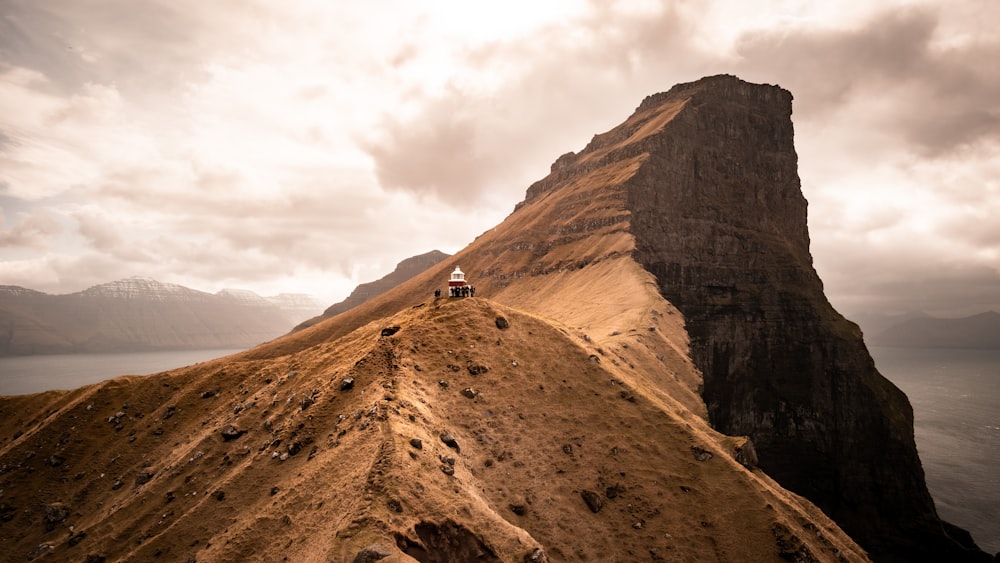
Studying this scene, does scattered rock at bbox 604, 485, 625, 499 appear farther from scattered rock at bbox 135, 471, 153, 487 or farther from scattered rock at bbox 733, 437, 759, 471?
scattered rock at bbox 135, 471, 153, 487

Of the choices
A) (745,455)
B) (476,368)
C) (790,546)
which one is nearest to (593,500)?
(476,368)

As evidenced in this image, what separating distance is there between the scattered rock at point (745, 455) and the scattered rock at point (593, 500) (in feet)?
78.3

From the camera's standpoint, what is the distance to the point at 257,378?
2781 inches

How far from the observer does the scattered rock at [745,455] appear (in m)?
65.6

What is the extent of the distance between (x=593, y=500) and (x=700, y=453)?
609 inches

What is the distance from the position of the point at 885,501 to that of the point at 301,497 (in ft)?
541

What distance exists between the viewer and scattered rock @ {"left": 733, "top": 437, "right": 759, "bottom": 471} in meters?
65.6

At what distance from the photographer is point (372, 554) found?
30.0 m

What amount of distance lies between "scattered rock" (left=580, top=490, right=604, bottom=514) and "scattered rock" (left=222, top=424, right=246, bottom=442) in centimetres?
3860

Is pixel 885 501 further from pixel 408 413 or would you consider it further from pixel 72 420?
pixel 72 420

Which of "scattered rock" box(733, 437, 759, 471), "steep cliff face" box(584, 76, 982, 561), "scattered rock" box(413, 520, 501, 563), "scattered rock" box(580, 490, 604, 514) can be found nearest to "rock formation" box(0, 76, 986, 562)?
"scattered rock" box(413, 520, 501, 563)

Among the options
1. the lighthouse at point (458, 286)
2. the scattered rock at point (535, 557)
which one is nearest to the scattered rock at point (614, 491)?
the scattered rock at point (535, 557)

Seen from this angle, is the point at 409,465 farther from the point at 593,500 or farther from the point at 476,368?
the point at 593,500

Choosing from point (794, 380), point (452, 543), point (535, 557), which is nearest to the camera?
point (452, 543)
